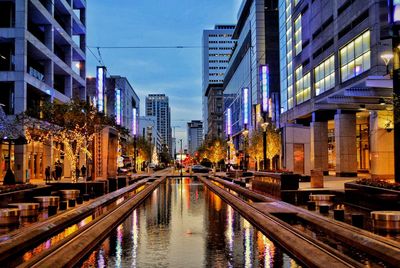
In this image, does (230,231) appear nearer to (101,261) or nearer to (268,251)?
(268,251)

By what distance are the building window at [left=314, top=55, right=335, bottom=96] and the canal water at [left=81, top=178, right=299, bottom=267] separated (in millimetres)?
35911

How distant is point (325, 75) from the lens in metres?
55.9

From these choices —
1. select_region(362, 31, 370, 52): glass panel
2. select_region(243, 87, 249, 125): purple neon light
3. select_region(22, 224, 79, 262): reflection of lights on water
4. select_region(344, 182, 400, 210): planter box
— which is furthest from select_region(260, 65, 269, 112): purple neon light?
select_region(22, 224, 79, 262): reflection of lights on water

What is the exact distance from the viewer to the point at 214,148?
11556 centimetres

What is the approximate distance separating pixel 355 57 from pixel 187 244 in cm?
3748

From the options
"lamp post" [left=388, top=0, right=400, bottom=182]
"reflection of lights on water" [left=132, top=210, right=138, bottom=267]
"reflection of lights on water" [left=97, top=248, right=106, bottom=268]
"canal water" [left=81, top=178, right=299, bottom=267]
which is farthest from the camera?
"lamp post" [left=388, top=0, right=400, bottom=182]

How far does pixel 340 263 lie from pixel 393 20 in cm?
1951

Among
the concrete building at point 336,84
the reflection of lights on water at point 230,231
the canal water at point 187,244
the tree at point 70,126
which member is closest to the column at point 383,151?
the concrete building at point 336,84

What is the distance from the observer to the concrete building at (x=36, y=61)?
49.7 metres

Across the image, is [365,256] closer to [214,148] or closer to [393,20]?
[393,20]

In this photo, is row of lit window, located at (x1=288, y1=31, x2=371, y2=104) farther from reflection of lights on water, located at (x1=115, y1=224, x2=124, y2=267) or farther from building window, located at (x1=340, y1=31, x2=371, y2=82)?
reflection of lights on water, located at (x1=115, y1=224, x2=124, y2=267)

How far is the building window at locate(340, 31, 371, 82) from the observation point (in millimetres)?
44312

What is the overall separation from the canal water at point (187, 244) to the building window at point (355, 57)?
28269mm

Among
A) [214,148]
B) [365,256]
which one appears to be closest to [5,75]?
[365,256]
